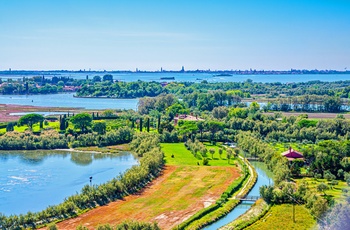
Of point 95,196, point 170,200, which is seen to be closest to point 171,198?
point 170,200

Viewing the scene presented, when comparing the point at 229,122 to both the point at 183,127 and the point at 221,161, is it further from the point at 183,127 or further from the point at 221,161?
the point at 221,161

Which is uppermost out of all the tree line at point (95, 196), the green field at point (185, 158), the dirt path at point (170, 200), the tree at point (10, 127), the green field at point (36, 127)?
the tree at point (10, 127)

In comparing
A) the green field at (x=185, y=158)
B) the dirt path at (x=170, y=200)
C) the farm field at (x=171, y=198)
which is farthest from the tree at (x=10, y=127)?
the dirt path at (x=170, y=200)

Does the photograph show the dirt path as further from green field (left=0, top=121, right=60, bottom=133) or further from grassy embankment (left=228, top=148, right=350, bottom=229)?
green field (left=0, top=121, right=60, bottom=133)

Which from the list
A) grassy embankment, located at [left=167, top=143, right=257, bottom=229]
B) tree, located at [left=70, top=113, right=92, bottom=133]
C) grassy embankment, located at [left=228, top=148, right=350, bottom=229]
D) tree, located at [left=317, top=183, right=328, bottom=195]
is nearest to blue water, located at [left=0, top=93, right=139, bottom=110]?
tree, located at [left=70, top=113, right=92, bottom=133]

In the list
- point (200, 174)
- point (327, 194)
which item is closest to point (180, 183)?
point (200, 174)

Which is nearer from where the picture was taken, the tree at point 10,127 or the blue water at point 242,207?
the blue water at point 242,207

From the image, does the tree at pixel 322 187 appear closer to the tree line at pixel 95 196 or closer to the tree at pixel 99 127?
the tree line at pixel 95 196
